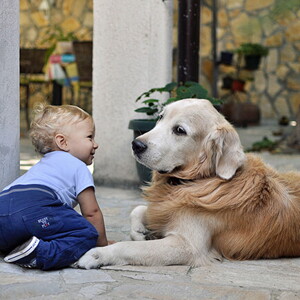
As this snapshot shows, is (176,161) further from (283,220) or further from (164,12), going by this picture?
(164,12)

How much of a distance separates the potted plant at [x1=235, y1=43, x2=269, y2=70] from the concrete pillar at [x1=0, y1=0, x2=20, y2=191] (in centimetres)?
777

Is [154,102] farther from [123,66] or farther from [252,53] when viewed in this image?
[252,53]

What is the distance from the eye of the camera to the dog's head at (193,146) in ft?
10.1

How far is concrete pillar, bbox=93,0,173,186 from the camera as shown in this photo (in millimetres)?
5359

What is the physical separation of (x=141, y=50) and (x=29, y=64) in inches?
197

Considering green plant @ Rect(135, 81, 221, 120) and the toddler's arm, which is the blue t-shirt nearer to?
the toddler's arm

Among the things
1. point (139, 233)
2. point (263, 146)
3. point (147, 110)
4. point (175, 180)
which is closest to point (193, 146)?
point (175, 180)

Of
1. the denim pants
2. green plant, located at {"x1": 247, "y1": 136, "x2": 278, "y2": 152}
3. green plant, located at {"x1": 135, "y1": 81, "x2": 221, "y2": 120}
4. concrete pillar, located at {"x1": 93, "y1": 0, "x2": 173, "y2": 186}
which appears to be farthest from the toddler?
green plant, located at {"x1": 247, "y1": 136, "x2": 278, "y2": 152}

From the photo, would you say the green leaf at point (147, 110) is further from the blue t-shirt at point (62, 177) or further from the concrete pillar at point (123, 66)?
the blue t-shirt at point (62, 177)

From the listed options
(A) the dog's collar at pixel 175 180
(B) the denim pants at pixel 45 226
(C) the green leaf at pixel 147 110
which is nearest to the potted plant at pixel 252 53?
(C) the green leaf at pixel 147 110

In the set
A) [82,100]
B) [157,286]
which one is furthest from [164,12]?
[82,100]

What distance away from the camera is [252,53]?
11.0m

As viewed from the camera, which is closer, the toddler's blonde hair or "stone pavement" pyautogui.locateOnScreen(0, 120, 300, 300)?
"stone pavement" pyautogui.locateOnScreen(0, 120, 300, 300)

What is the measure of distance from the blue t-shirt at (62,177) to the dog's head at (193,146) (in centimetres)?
30
